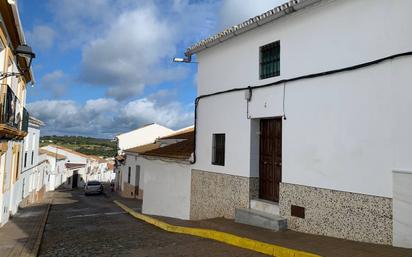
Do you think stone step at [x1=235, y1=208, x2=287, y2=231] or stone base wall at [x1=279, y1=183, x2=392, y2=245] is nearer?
stone base wall at [x1=279, y1=183, x2=392, y2=245]

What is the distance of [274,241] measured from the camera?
7160mm

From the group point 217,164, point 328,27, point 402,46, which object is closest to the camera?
point 402,46

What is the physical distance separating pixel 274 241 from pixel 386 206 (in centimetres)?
220

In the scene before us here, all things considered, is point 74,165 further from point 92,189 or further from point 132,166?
point 132,166

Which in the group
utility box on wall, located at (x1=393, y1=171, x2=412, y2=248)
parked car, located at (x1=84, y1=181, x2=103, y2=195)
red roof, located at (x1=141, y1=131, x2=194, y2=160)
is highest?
red roof, located at (x1=141, y1=131, x2=194, y2=160)

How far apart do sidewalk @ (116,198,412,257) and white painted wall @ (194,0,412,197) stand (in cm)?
98

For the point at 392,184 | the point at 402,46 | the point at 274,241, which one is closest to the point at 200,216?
the point at 274,241

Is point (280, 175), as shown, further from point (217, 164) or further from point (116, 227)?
point (116, 227)

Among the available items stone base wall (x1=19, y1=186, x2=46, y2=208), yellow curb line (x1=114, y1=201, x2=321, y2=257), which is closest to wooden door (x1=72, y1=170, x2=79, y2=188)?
stone base wall (x1=19, y1=186, x2=46, y2=208)

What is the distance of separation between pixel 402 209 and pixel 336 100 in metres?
2.44

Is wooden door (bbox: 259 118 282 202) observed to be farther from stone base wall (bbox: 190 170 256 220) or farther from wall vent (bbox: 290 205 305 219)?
wall vent (bbox: 290 205 305 219)

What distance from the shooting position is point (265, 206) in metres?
9.11

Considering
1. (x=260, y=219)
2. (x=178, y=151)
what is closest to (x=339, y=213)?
(x=260, y=219)

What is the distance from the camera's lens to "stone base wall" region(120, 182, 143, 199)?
27.6 metres
